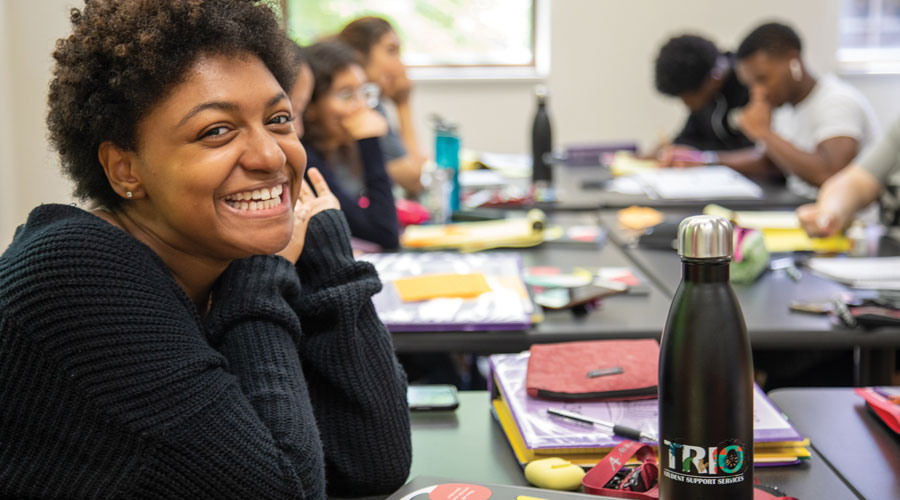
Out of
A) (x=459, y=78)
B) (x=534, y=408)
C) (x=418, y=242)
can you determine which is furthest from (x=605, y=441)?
(x=459, y=78)

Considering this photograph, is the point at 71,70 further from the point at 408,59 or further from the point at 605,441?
the point at 408,59

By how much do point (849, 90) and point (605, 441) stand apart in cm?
297

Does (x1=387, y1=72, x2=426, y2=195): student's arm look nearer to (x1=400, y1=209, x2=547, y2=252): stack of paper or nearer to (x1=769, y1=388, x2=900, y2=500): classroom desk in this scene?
(x1=400, y1=209, x2=547, y2=252): stack of paper

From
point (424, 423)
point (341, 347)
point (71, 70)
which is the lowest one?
point (424, 423)

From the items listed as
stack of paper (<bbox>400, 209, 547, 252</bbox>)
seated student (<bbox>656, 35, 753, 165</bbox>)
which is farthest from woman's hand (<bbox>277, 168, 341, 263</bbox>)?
seated student (<bbox>656, 35, 753, 165</bbox>)

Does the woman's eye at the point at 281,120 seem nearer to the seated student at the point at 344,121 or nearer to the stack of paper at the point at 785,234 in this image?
the seated student at the point at 344,121

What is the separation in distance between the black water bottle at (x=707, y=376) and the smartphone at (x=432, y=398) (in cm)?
50

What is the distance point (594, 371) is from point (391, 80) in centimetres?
249

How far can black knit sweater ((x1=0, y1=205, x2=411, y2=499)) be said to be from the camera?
88 cm

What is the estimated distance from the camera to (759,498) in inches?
36.7

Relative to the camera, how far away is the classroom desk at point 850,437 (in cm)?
100

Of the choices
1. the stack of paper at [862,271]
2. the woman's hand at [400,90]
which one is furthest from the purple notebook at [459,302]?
the woman's hand at [400,90]

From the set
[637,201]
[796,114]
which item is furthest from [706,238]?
[796,114]

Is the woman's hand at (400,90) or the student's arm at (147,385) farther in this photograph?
the woman's hand at (400,90)
